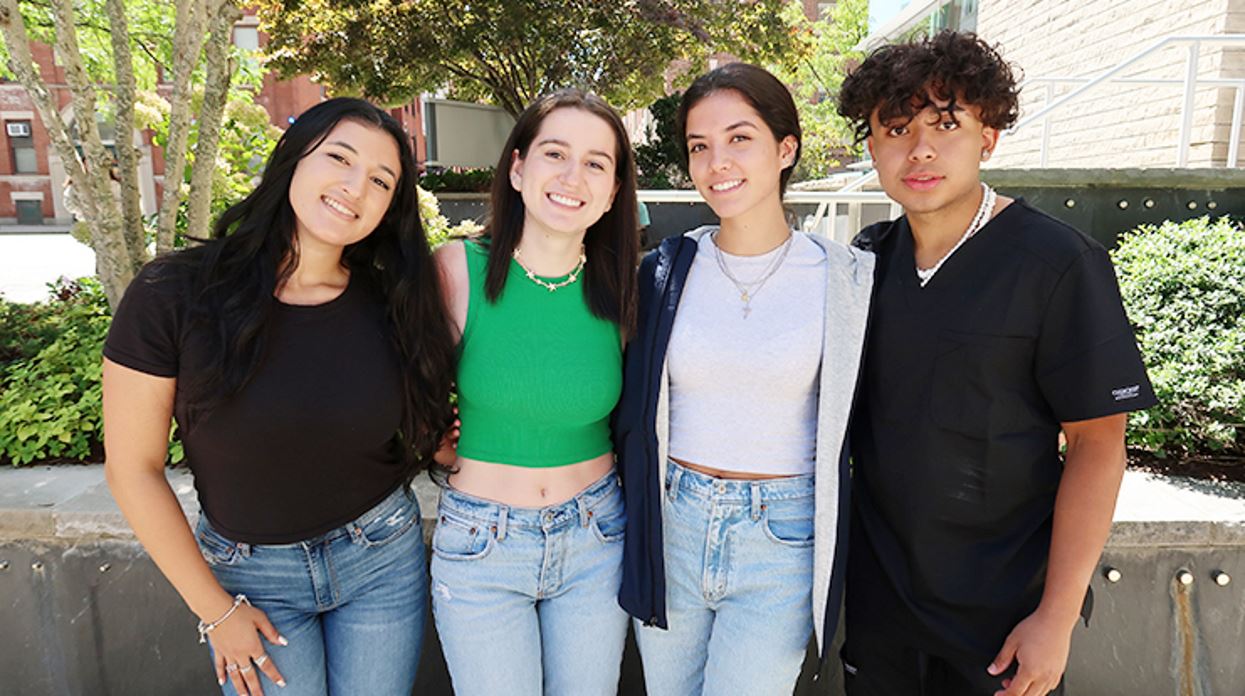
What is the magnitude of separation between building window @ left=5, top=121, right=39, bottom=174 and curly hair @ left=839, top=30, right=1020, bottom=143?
4513 cm

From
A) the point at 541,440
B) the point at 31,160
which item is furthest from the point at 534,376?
the point at 31,160

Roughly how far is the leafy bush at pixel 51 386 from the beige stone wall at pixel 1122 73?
6.63 meters

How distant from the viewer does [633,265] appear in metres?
2.38

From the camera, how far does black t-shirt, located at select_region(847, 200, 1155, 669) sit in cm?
184

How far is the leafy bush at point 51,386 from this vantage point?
364 centimetres

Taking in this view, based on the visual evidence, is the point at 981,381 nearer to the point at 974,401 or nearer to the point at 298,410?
the point at 974,401

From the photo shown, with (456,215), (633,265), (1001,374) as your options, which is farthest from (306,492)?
(456,215)

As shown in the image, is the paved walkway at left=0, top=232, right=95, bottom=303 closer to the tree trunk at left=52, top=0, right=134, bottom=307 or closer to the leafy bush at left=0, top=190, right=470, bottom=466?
the leafy bush at left=0, top=190, right=470, bottom=466

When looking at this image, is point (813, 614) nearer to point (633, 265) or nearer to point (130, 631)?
point (633, 265)

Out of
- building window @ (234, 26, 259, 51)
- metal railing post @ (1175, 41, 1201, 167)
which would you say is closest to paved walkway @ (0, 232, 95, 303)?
building window @ (234, 26, 259, 51)

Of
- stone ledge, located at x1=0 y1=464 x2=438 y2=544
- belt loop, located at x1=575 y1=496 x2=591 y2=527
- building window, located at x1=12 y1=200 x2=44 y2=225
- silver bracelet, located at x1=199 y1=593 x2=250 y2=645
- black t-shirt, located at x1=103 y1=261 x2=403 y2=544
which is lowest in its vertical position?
stone ledge, located at x1=0 y1=464 x2=438 y2=544

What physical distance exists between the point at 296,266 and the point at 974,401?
1789 mm

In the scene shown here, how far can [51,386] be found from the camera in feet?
13.0

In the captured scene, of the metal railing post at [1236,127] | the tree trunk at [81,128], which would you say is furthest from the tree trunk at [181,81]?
the metal railing post at [1236,127]
